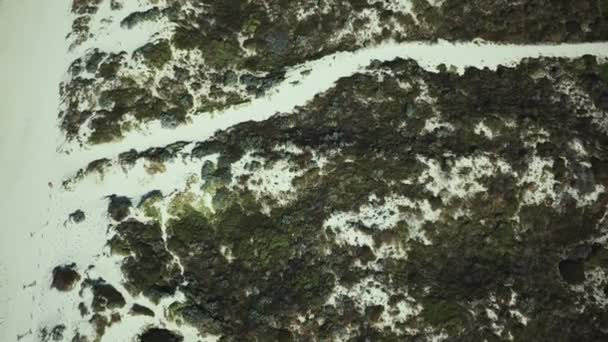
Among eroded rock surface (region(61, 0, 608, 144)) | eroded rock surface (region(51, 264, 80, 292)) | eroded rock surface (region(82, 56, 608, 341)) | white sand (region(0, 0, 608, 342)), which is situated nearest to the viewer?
eroded rock surface (region(82, 56, 608, 341))

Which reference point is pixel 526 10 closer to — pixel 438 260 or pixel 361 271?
pixel 438 260

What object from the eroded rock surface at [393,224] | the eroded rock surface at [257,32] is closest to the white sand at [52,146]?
the eroded rock surface at [257,32]

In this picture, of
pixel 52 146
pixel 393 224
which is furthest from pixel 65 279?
pixel 393 224

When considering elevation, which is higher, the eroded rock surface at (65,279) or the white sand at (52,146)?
the white sand at (52,146)

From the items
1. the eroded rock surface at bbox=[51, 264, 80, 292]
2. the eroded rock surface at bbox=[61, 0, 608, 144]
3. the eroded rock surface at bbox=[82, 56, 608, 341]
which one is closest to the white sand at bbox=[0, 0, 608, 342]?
the eroded rock surface at bbox=[51, 264, 80, 292]

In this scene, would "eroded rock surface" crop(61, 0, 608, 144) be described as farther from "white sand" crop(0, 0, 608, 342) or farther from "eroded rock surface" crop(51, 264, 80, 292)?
"eroded rock surface" crop(51, 264, 80, 292)

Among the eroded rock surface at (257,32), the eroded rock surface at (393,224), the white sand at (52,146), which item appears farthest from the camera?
the eroded rock surface at (257,32)

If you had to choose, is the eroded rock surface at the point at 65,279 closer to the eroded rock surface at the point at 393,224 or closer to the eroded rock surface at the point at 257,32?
the eroded rock surface at the point at 393,224

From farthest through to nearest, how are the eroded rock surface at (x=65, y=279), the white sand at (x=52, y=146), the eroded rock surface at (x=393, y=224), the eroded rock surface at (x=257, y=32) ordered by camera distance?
1. the eroded rock surface at (x=257, y=32)
2. the white sand at (x=52, y=146)
3. the eroded rock surface at (x=65, y=279)
4. the eroded rock surface at (x=393, y=224)

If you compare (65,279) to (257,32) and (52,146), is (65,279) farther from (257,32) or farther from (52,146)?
(257,32)

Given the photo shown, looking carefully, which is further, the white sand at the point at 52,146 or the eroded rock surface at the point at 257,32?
the eroded rock surface at the point at 257,32

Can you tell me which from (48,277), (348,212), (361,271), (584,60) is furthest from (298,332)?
(584,60)
